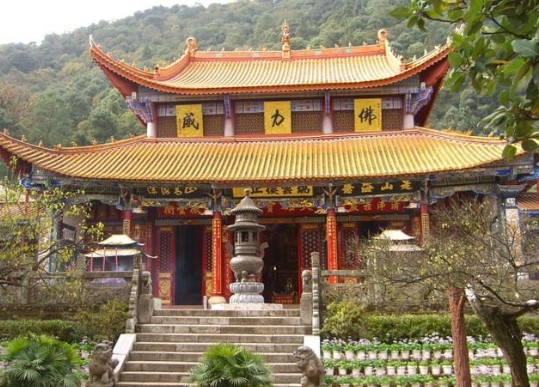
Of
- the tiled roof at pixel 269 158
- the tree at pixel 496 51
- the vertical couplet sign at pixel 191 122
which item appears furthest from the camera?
the vertical couplet sign at pixel 191 122

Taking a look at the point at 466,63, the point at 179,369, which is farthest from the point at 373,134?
the point at 466,63

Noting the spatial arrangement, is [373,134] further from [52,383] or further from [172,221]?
[52,383]

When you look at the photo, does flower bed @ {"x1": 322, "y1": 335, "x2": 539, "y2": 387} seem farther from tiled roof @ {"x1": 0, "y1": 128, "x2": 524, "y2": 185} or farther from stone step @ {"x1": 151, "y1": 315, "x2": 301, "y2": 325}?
tiled roof @ {"x1": 0, "y1": 128, "x2": 524, "y2": 185}

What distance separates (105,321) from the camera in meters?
11.4

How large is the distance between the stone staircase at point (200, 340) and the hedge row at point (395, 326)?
1.96 ft

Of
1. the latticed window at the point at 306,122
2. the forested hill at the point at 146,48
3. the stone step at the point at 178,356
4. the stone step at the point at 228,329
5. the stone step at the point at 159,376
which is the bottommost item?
the stone step at the point at 159,376

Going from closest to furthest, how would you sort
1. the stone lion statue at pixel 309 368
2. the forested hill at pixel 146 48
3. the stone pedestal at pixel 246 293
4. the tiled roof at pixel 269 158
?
1. the stone lion statue at pixel 309 368
2. the stone pedestal at pixel 246 293
3. the tiled roof at pixel 269 158
4. the forested hill at pixel 146 48

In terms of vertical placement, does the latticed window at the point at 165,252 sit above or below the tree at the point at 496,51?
above

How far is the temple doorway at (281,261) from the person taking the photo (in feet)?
62.3

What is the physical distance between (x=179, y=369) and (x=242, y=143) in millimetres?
9885

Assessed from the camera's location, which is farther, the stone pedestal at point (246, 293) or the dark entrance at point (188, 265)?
the dark entrance at point (188, 265)

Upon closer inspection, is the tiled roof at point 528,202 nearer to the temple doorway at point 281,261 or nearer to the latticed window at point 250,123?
the temple doorway at point 281,261

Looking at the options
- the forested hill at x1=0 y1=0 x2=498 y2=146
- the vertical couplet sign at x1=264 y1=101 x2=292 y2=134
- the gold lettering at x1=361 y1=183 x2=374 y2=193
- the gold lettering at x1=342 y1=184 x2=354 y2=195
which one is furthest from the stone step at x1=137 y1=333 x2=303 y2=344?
the forested hill at x1=0 y1=0 x2=498 y2=146

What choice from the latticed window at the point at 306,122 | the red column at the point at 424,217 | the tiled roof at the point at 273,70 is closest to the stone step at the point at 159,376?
the red column at the point at 424,217
